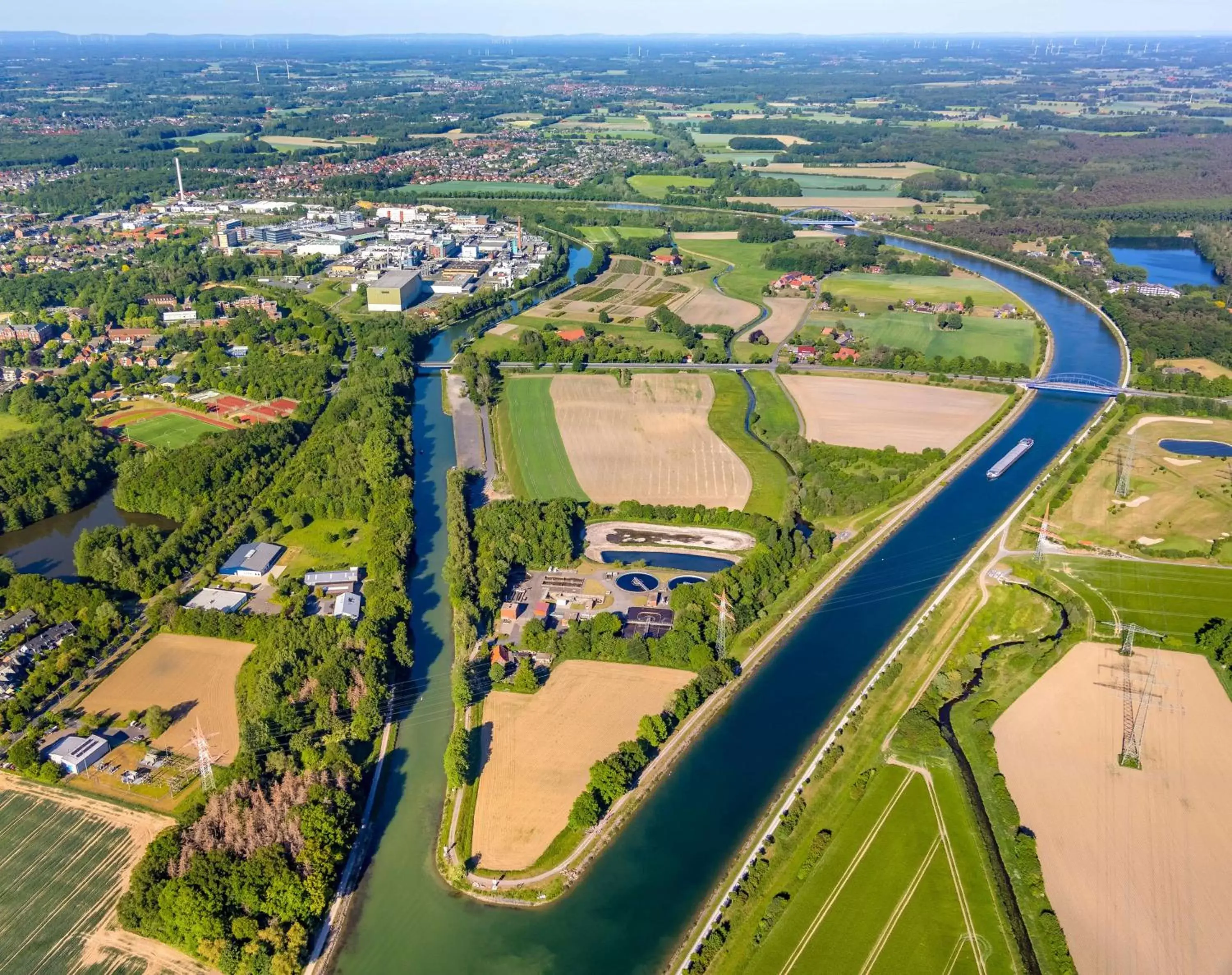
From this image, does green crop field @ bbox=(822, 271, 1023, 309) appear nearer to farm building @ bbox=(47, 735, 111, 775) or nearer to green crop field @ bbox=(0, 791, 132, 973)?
farm building @ bbox=(47, 735, 111, 775)

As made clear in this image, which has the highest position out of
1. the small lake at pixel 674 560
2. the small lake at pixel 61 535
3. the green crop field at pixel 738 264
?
the green crop field at pixel 738 264

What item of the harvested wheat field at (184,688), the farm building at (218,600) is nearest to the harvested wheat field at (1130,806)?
the harvested wheat field at (184,688)

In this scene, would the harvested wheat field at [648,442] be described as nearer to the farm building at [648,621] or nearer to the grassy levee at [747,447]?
the grassy levee at [747,447]

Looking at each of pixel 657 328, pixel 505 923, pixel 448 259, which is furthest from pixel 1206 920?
pixel 448 259

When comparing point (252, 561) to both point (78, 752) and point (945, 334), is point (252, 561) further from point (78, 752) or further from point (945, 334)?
point (945, 334)

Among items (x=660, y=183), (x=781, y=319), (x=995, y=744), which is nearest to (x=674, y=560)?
(x=995, y=744)

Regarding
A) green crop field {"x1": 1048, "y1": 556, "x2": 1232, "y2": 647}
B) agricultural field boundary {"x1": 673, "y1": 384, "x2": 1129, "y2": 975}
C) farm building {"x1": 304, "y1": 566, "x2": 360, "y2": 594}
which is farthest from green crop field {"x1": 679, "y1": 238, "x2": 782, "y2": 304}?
farm building {"x1": 304, "y1": 566, "x2": 360, "y2": 594}
